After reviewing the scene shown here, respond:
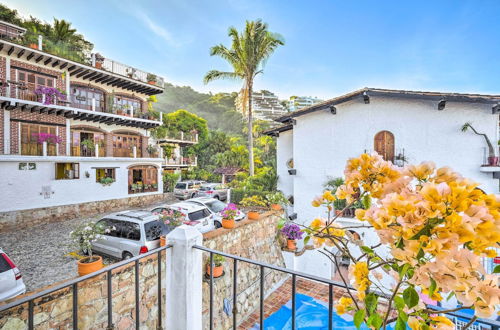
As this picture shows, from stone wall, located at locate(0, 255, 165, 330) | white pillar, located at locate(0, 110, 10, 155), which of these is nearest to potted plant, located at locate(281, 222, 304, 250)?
stone wall, located at locate(0, 255, 165, 330)

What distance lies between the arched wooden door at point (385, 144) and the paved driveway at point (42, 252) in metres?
10.9

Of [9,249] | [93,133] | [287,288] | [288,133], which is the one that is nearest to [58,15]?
[93,133]

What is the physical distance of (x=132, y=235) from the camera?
6.31 m

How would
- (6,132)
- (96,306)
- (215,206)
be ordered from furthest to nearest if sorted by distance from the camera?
1. (6,132)
2. (215,206)
3. (96,306)

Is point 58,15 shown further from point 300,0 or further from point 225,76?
point 300,0

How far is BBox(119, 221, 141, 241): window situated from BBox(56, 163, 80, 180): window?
877cm

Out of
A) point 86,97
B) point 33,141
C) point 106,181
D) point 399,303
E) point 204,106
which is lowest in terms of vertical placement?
point 106,181

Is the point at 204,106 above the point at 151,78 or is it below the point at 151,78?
above

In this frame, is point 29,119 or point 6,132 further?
point 29,119

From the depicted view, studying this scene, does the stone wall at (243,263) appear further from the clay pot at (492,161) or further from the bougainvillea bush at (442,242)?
the clay pot at (492,161)

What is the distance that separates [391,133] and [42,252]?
13.9 metres

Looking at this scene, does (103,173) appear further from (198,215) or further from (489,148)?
(489,148)

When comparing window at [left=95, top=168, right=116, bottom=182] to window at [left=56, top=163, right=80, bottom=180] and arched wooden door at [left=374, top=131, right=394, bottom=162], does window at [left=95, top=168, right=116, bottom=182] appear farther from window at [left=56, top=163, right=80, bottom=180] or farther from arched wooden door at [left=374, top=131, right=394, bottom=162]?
arched wooden door at [left=374, top=131, right=394, bottom=162]

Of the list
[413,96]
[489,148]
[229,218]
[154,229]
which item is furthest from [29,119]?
[489,148]
